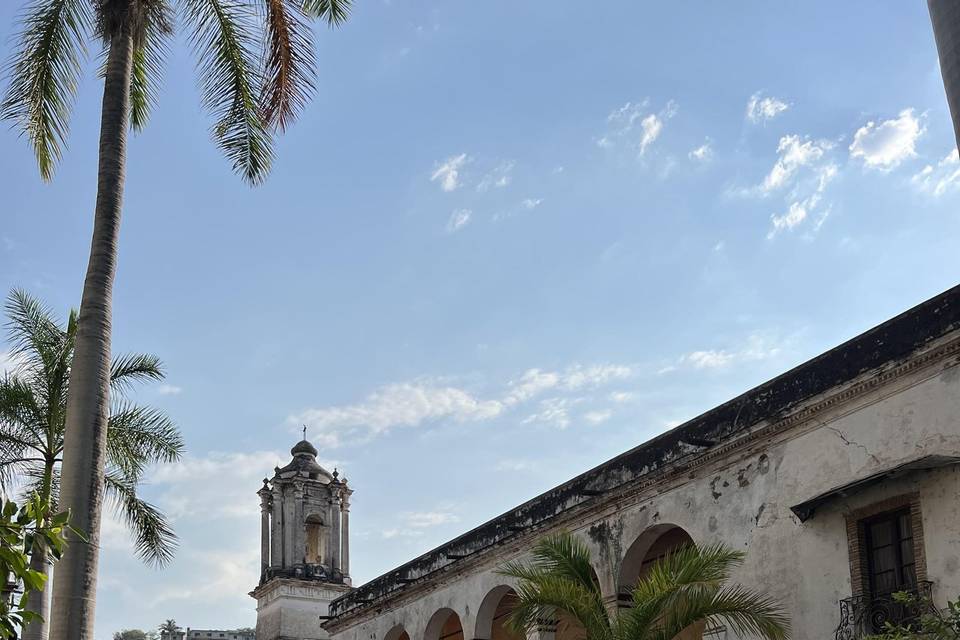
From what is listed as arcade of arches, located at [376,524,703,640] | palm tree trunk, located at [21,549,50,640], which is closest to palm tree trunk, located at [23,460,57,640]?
palm tree trunk, located at [21,549,50,640]

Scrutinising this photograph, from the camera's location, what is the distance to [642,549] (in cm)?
1745

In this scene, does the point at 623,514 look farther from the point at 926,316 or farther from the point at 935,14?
the point at 935,14

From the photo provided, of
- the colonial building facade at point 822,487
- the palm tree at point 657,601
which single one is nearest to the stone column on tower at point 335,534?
the colonial building facade at point 822,487

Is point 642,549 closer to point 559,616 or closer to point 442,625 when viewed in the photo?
point 559,616

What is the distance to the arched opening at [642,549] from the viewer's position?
17188mm

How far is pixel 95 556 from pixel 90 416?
1.33 metres

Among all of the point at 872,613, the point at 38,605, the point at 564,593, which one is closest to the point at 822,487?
the point at 872,613

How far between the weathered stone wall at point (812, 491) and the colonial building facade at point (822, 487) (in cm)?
2

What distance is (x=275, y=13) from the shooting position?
46.3 ft

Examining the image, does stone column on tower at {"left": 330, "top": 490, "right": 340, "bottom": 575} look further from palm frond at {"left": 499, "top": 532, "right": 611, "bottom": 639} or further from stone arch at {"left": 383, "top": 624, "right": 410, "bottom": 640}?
palm frond at {"left": 499, "top": 532, "right": 611, "bottom": 639}

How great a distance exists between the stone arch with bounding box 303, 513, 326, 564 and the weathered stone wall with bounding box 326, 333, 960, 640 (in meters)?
17.0

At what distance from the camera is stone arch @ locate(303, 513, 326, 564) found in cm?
3412

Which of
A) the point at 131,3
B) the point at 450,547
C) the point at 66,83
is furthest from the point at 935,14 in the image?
the point at 450,547

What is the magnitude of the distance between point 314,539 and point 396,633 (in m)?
10.8
